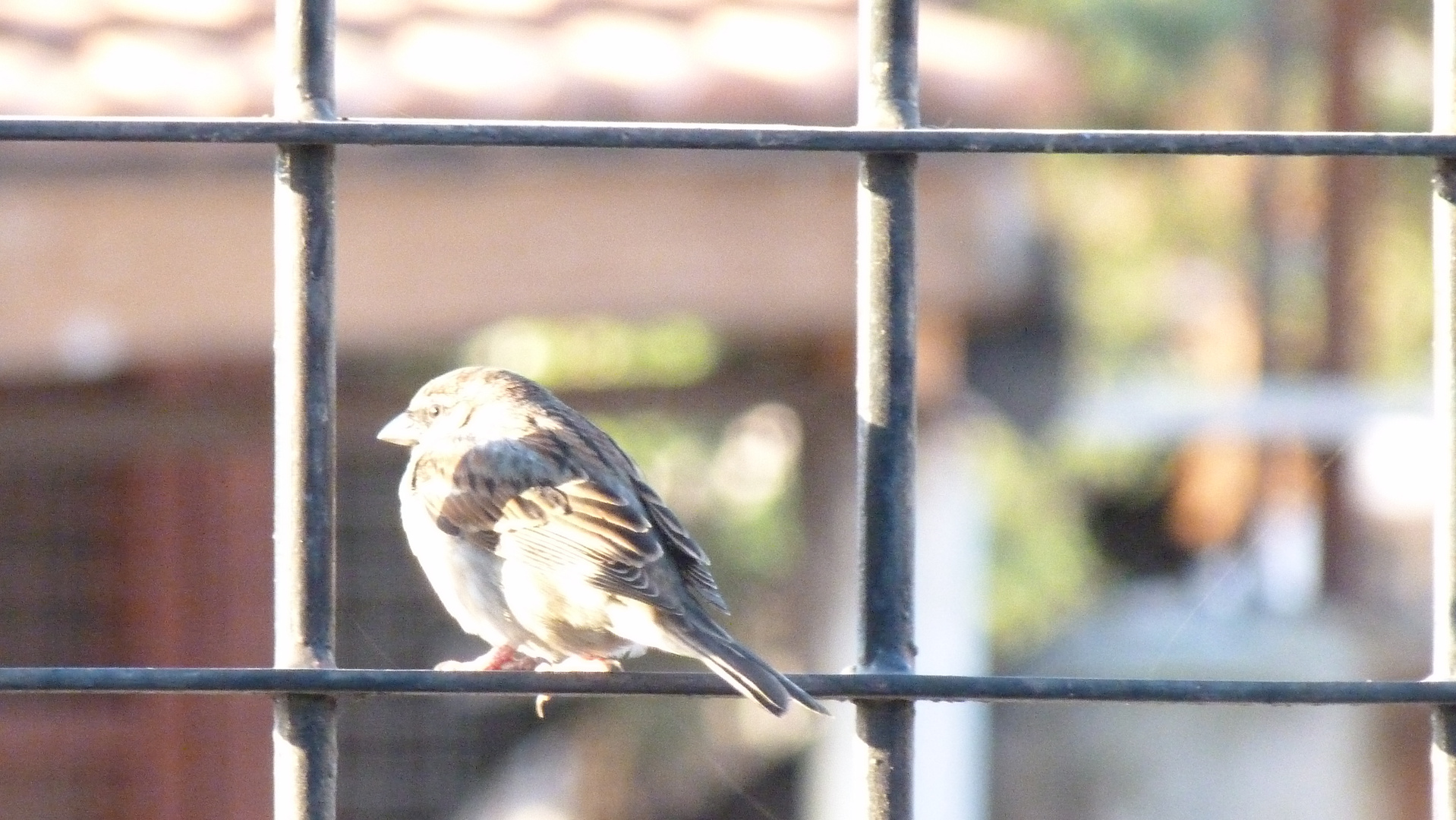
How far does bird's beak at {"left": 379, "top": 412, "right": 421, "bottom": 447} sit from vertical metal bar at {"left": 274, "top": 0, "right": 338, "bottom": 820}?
1670mm

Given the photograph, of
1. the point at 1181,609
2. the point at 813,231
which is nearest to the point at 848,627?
the point at 813,231

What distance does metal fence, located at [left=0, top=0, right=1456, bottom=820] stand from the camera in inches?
84.1

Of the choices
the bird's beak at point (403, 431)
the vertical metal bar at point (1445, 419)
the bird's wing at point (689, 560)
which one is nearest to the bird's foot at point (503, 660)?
the bird's wing at point (689, 560)

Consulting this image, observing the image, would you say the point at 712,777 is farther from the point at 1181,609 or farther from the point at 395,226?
the point at 395,226

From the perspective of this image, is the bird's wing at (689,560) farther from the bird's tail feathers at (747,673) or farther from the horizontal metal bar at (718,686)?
the horizontal metal bar at (718,686)

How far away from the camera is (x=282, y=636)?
7.16 ft

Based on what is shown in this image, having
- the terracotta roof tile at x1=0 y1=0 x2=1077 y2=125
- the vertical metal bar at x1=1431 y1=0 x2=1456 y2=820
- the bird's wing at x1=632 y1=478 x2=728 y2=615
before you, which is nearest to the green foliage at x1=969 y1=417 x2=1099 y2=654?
the terracotta roof tile at x1=0 y1=0 x2=1077 y2=125

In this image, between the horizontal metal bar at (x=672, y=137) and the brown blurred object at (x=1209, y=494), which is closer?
the horizontal metal bar at (x=672, y=137)

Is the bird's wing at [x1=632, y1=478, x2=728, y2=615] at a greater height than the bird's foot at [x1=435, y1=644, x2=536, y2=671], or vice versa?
the bird's wing at [x1=632, y1=478, x2=728, y2=615]

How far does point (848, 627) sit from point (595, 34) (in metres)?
2.46

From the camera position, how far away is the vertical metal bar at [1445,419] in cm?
219

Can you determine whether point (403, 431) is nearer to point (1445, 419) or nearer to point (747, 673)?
point (747, 673)

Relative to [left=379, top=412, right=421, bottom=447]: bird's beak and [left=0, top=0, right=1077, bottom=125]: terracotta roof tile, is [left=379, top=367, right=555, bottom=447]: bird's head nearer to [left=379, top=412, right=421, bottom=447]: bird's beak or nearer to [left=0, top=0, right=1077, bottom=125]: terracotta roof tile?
[left=379, top=412, right=421, bottom=447]: bird's beak

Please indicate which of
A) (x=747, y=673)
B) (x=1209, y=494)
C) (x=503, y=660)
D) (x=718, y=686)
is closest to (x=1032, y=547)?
(x=1209, y=494)
